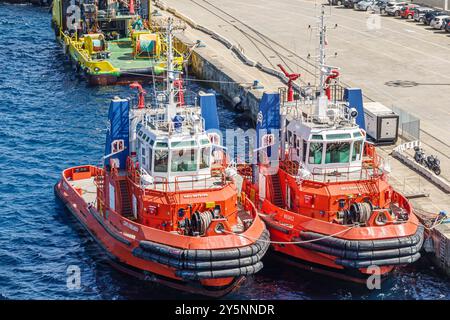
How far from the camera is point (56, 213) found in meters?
49.8

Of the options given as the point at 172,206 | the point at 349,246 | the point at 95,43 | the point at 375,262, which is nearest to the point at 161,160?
the point at 172,206

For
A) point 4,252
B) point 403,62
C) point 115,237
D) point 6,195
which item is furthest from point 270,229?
point 403,62

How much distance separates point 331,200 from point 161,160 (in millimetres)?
7171

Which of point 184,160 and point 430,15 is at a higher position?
point 430,15

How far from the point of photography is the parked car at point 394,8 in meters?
95.9

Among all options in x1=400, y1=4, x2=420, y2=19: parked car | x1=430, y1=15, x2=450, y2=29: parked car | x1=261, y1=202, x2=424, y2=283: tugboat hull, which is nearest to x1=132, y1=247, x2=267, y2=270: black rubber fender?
x1=261, y1=202, x2=424, y2=283: tugboat hull

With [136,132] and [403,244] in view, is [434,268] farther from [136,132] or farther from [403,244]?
[136,132]

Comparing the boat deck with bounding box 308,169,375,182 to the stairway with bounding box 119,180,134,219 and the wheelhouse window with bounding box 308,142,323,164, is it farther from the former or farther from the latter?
the stairway with bounding box 119,180,134,219

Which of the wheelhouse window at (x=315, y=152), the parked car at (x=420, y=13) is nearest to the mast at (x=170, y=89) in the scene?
the wheelhouse window at (x=315, y=152)

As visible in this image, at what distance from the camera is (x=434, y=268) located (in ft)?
142

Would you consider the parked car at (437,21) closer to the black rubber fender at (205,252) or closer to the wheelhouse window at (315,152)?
the wheelhouse window at (315,152)

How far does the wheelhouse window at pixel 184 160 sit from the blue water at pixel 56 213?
195 inches

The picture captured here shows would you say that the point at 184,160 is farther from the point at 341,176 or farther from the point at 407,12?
the point at 407,12

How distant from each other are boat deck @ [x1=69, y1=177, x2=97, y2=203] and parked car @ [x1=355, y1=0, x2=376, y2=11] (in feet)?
181
